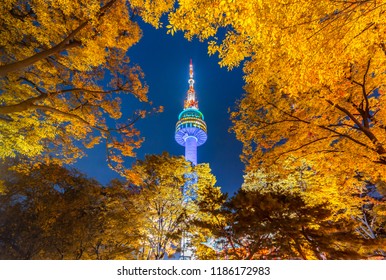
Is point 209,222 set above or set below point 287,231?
above

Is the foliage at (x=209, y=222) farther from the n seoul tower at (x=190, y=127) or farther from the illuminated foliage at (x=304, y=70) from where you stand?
the n seoul tower at (x=190, y=127)

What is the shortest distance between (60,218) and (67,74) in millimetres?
5752

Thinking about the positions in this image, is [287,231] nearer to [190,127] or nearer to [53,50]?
[53,50]

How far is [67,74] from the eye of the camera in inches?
221

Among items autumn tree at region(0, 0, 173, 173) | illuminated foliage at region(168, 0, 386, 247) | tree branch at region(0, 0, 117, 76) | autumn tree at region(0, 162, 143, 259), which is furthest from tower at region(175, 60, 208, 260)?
tree branch at region(0, 0, 117, 76)

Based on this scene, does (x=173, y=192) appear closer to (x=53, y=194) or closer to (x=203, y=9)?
(x=53, y=194)

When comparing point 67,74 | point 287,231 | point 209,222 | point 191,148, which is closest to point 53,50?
point 67,74

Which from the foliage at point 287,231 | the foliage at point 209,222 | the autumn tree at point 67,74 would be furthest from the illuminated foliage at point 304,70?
the autumn tree at point 67,74

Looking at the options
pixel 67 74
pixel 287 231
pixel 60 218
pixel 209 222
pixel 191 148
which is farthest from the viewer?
pixel 191 148

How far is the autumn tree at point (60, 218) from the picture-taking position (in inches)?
320

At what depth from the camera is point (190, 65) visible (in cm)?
4275

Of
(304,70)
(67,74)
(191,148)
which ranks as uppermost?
(191,148)

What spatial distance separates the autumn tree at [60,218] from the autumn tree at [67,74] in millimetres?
2757

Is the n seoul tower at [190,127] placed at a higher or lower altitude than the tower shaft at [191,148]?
higher
